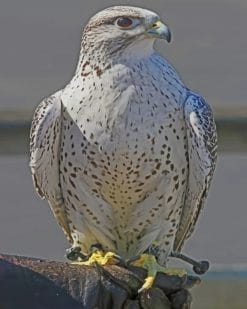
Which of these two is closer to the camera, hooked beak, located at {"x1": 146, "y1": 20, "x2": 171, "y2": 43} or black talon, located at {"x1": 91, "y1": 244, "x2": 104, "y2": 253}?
hooked beak, located at {"x1": 146, "y1": 20, "x2": 171, "y2": 43}

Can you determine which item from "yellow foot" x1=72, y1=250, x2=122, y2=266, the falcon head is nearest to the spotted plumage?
the falcon head

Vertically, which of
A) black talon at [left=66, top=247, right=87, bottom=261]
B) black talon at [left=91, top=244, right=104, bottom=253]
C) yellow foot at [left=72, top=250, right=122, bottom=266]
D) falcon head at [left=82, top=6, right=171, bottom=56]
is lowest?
black talon at [left=66, top=247, right=87, bottom=261]

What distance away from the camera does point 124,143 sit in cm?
290

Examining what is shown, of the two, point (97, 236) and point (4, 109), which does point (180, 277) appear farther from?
point (4, 109)

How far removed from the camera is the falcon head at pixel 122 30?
113 inches


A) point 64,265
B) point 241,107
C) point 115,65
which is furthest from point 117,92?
point 241,107

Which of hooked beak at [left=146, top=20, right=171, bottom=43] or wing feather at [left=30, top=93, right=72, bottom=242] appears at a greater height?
hooked beak at [left=146, top=20, right=171, bottom=43]

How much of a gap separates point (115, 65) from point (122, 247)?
436 millimetres

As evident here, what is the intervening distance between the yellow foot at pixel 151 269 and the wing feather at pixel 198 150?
0.84 ft

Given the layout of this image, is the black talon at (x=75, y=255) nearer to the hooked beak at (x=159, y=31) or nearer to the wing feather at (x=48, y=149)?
the wing feather at (x=48, y=149)

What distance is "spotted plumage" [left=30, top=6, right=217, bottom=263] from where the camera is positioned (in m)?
2.91

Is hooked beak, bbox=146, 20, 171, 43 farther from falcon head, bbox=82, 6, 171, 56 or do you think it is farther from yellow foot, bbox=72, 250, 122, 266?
yellow foot, bbox=72, 250, 122, 266

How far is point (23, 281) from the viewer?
6.97 ft

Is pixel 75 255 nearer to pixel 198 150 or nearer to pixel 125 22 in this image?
pixel 198 150
